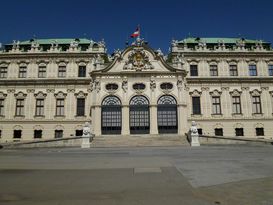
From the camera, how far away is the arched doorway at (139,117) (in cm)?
3975

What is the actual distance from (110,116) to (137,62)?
390 inches

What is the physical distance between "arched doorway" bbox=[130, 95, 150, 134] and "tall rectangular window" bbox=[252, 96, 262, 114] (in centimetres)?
1884

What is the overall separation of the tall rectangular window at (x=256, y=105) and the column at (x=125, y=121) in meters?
22.0

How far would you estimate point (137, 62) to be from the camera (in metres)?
41.7

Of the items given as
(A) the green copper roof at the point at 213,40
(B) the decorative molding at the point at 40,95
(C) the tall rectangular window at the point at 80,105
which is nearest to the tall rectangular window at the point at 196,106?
(A) the green copper roof at the point at 213,40

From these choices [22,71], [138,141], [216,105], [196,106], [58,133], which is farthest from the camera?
[22,71]

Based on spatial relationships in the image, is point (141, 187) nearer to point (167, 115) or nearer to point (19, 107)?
point (167, 115)

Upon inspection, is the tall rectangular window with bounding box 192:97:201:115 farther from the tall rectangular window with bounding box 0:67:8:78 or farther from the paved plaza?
the tall rectangular window with bounding box 0:67:8:78

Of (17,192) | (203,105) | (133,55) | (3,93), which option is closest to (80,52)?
(133,55)

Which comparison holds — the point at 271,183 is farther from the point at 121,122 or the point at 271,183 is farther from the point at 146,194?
the point at 121,122

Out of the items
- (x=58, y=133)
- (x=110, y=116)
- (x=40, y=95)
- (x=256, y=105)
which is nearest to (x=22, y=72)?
(x=40, y=95)

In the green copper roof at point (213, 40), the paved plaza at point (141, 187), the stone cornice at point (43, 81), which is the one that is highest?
the green copper roof at point (213, 40)

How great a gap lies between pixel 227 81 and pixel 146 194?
40.9 meters

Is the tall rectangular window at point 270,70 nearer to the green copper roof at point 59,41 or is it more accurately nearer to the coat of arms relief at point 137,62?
the coat of arms relief at point 137,62
